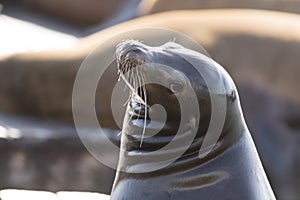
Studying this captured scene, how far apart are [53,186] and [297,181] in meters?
0.73

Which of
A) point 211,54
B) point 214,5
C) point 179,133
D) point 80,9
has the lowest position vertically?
point 80,9

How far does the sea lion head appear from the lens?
1194 mm

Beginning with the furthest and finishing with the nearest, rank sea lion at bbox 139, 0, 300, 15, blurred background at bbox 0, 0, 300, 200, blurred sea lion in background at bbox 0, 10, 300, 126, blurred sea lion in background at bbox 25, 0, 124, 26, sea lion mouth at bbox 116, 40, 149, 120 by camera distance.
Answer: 1. blurred sea lion in background at bbox 25, 0, 124, 26
2. sea lion at bbox 139, 0, 300, 15
3. blurred sea lion in background at bbox 0, 10, 300, 126
4. blurred background at bbox 0, 0, 300, 200
5. sea lion mouth at bbox 116, 40, 149, 120

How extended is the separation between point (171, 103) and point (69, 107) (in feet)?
7.69

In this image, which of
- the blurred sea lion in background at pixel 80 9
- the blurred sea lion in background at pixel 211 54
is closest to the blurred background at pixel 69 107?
the blurred sea lion in background at pixel 211 54

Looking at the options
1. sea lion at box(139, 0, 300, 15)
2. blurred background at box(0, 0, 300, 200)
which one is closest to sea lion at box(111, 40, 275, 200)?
blurred background at box(0, 0, 300, 200)

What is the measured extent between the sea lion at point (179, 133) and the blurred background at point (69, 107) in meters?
1.53

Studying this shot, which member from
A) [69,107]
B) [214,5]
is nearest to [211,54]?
[69,107]

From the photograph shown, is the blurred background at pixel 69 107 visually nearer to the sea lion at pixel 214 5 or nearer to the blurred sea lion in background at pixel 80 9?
the sea lion at pixel 214 5

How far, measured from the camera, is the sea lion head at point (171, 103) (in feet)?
3.92

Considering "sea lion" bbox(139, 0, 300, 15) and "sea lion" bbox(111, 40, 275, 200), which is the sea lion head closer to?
"sea lion" bbox(111, 40, 275, 200)

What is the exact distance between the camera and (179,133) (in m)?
1.20

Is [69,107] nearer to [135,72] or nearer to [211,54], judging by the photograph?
[211,54]

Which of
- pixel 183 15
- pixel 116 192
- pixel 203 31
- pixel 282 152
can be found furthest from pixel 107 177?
pixel 116 192
